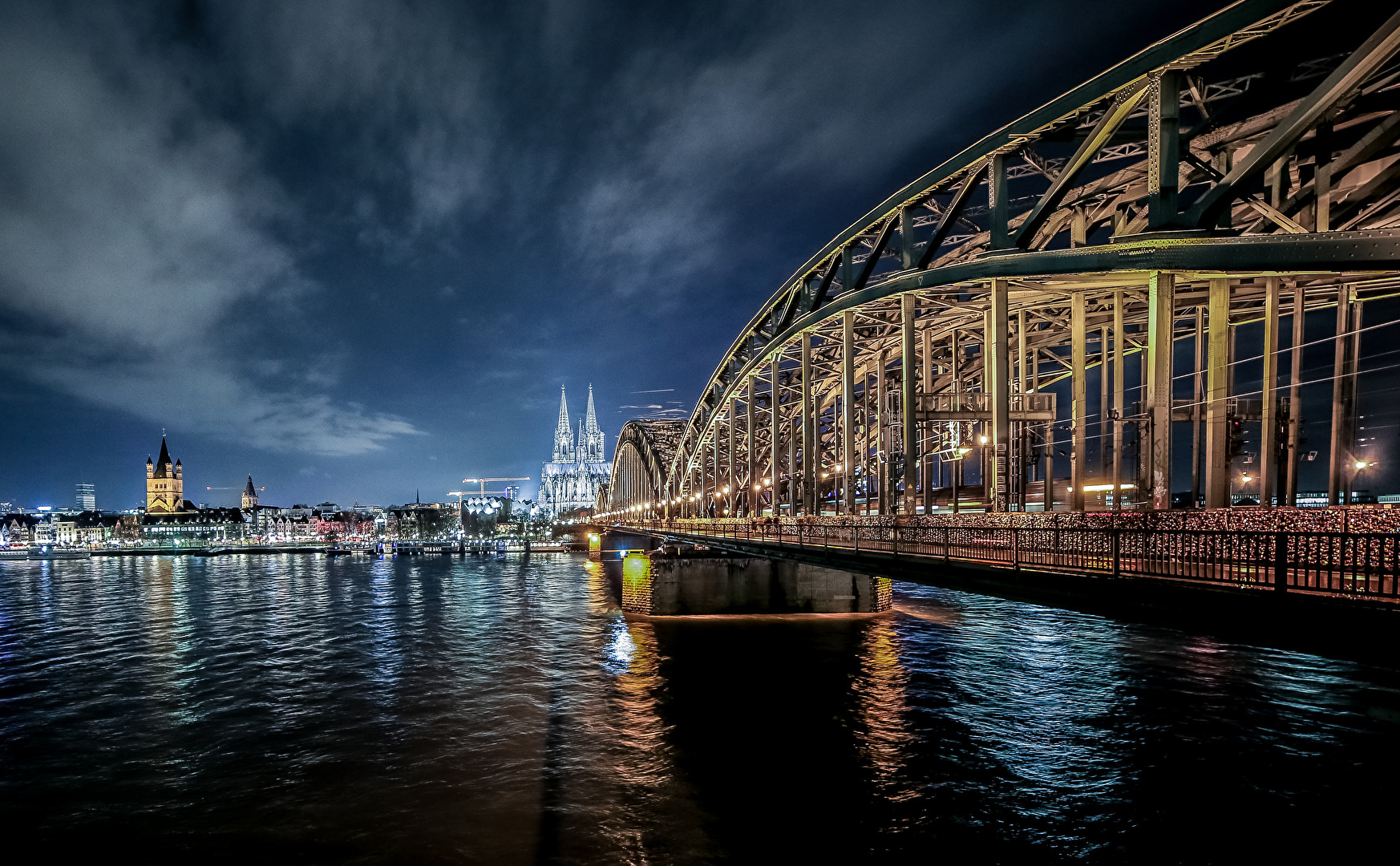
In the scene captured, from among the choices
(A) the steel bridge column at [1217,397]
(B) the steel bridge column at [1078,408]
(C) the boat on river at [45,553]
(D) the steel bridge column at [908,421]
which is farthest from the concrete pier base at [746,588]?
(C) the boat on river at [45,553]

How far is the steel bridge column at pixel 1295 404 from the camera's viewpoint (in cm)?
2834

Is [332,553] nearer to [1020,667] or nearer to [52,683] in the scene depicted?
[52,683]

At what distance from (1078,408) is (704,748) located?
Result: 68.3 ft

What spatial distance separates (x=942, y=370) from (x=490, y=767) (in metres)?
44.9

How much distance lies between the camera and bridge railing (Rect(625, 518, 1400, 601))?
1067cm

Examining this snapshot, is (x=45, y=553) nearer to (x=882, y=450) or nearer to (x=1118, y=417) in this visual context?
(x=882, y=450)

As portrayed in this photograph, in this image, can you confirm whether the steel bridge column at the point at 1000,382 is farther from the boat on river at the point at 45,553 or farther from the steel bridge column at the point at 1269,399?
the boat on river at the point at 45,553

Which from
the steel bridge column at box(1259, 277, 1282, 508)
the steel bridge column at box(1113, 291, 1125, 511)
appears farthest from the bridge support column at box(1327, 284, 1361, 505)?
the steel bridge column at box(1113, 291, 1125, 511)

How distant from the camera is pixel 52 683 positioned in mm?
31766

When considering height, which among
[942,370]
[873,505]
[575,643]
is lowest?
[575,643]

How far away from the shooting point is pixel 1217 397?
73.2 feet

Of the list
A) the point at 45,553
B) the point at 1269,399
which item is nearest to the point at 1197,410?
the point at 1269,399

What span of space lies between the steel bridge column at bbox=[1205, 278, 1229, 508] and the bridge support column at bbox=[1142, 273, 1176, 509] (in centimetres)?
110

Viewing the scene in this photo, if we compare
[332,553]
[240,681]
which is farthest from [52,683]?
[332,553]
